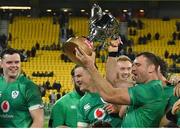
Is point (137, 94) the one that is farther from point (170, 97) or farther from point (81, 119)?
point (81, 119)

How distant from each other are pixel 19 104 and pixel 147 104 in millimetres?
1584

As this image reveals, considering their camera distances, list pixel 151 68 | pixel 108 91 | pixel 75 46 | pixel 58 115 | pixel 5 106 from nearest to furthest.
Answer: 1. pixel 75 46
2. pixel 108 91
3. pixel 151 68
4. pixel 5 106
5. pixel 58 115

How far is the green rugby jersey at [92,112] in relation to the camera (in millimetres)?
4805

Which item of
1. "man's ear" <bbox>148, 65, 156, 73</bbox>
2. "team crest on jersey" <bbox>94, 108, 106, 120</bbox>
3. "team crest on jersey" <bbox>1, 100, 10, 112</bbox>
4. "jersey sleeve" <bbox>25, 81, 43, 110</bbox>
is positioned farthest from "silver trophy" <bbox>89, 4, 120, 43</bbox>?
"team crest on jersey" <bbox>1, 100, 10, 112</bbox>

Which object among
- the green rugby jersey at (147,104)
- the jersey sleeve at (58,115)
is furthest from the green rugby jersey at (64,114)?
the green rugby jersey at (147,104)

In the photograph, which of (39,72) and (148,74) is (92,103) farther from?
(39,72)

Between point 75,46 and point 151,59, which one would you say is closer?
point 75,46

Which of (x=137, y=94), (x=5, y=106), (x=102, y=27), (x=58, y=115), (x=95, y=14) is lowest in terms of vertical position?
(x=58, y=115)

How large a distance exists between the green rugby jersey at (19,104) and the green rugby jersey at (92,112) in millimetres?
428

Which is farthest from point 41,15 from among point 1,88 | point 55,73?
point 1,88

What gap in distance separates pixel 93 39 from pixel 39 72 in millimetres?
18928

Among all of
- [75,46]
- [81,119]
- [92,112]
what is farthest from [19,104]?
[75,46]

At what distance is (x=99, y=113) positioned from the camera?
4891 millimetres

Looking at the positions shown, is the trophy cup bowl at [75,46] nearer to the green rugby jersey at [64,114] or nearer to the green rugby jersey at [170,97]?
the green rugby jersey at [170,97]
